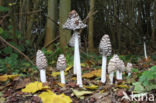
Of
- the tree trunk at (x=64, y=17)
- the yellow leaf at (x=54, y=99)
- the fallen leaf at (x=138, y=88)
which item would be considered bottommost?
the yellow leaf at (x=54, y=99)

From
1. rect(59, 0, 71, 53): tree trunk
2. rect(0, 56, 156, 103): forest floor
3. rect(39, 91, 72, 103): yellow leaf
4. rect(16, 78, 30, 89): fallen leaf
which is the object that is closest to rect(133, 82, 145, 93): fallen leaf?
rect(0, 56, 156, 103): forest floor

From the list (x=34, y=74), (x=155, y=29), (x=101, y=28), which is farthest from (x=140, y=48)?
(x=34, y=74)

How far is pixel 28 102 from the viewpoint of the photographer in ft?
9.11

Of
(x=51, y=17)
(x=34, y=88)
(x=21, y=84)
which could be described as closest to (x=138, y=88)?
(x=34, y=88)

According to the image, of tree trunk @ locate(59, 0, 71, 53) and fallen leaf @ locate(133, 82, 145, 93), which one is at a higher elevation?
tree trunk @ locate(59, 0, 71, 53)

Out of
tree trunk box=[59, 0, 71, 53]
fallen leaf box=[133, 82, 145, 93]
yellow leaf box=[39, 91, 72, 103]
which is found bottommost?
yellow leaf box=[39, 91, 72, 103]

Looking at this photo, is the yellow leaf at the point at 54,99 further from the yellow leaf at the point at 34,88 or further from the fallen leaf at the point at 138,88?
the fallen leaf at the point at 138,88

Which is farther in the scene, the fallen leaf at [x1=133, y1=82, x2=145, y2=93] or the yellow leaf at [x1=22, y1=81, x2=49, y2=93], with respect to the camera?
the yellow leaf at [x1=22, y1=81, x2=49, y2=93]

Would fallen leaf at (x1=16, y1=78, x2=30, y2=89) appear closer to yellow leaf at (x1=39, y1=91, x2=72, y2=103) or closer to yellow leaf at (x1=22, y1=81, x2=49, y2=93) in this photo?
yellow leaf at (x1=22, y1=81, x2=49, y2=93)

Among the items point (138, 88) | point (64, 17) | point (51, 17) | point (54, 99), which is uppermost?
point (51, 17)

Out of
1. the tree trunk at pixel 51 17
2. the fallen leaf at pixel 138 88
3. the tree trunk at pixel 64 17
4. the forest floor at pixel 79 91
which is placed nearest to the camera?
the fallen leaf at pixel 138 88

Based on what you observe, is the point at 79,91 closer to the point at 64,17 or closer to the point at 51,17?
the point at 64,17

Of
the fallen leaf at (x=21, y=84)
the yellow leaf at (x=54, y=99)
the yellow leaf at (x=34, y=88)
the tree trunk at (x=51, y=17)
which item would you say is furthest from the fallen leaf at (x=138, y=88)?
the tree trunk at (x=51, y=17)

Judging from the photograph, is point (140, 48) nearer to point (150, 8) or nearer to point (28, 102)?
point (150, 8)
